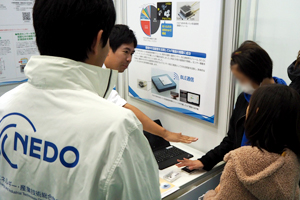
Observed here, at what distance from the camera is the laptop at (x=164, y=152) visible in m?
1.77

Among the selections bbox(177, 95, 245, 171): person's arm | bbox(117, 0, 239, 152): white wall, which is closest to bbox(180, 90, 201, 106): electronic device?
bbox(117, 0, 239, 152): white wall

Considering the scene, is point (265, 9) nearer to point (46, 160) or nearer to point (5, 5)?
point (46, 160)

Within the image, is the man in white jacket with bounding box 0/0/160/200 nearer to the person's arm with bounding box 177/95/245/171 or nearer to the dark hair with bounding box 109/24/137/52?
the person's arm with bounding box 177/95/245/171

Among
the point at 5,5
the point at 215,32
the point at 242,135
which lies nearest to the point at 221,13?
the point at 215,32

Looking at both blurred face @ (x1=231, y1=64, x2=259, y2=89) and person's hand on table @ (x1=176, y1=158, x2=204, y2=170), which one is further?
person's hand on table @ (x1=176, y1=158, x2=204, y2=170)

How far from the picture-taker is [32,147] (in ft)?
2.27

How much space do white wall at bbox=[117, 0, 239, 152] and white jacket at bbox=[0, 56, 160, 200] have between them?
106cm

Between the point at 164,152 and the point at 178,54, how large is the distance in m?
0.67

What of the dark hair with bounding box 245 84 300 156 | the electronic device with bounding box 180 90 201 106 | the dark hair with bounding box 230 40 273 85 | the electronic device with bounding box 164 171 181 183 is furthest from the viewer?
the electronic device with bounding box 180 90 201 106

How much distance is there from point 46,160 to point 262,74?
1064 millimetres

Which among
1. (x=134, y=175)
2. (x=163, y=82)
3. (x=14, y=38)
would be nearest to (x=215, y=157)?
(x=163, y=82)

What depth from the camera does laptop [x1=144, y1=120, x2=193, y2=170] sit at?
1768 mm

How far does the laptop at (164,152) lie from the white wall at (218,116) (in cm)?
15

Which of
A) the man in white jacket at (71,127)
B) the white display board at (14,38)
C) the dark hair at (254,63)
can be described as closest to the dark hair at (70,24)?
the man in white jacket at (71,127)
